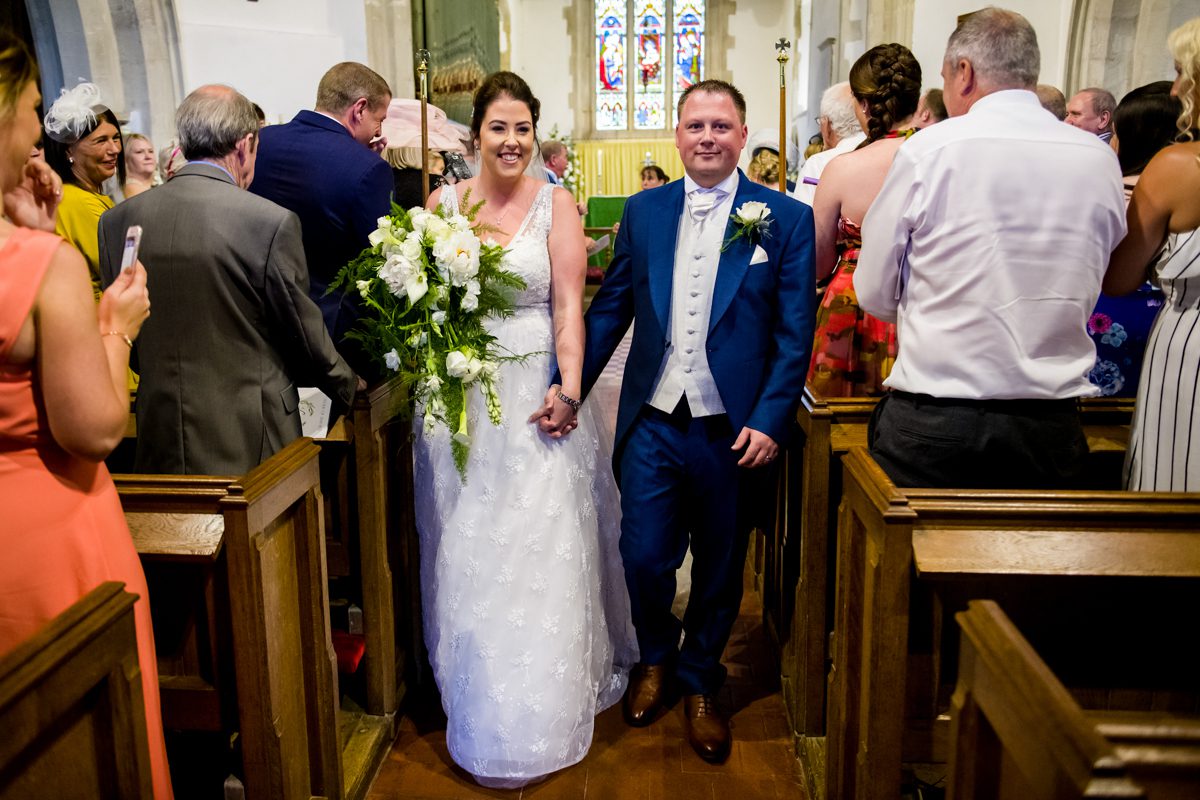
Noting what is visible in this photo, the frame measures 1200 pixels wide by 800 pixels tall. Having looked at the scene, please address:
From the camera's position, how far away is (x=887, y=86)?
288cm

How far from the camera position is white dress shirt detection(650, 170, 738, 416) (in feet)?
8.61

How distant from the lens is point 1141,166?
2807 millimetres

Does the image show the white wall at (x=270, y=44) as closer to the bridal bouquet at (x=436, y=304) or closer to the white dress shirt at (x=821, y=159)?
the white dress shirt at (x=821, y=159)

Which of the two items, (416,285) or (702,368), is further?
(702,368)

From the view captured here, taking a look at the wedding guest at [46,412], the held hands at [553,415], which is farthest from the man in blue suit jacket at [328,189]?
the wedding guest at [46,412]

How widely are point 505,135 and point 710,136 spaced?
0.59 meters

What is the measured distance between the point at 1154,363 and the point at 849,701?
105 cm

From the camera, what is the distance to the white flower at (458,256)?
2.41 meters

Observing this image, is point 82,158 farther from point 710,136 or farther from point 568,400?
point 710,136

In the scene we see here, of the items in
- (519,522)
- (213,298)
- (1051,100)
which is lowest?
(519,522)

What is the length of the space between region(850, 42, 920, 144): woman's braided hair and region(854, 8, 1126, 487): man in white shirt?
79cm

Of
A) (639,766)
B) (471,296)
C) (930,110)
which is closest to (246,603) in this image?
(471,296)

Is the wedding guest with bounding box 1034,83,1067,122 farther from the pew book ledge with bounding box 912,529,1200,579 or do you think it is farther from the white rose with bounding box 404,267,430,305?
the white rose with bounding box 404,267,430,305

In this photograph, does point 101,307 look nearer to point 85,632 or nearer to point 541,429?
point 85,632
